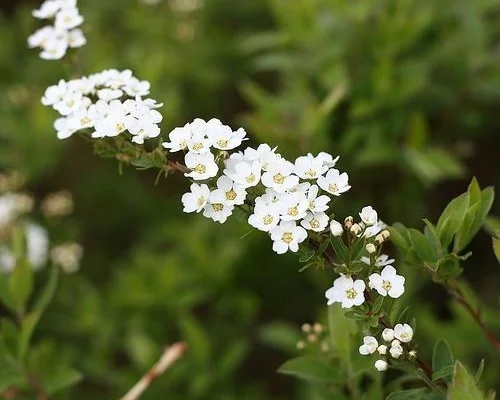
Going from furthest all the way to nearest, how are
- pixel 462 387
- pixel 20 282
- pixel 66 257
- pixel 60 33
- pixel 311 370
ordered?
1. pixel 66 257
2. pixel 20 282
3. pixel 60 33
4. pixel 311 370
5. pixel 462 387

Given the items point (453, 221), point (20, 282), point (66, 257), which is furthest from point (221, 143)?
point (66, 257)

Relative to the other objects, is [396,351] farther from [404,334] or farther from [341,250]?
[341,250]

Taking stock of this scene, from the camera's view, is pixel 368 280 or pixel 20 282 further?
pixel 20 282

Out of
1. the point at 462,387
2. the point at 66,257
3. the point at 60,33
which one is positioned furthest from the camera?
the point at 66,257

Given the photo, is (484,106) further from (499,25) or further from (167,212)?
(167,212)

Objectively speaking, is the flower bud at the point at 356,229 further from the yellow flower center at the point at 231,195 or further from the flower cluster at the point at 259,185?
the yellow flower center at the point at 231,195

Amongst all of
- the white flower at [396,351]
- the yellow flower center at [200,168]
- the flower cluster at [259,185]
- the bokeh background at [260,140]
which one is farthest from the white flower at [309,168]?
the bokeh background at [260,140]

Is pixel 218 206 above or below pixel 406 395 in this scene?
above
